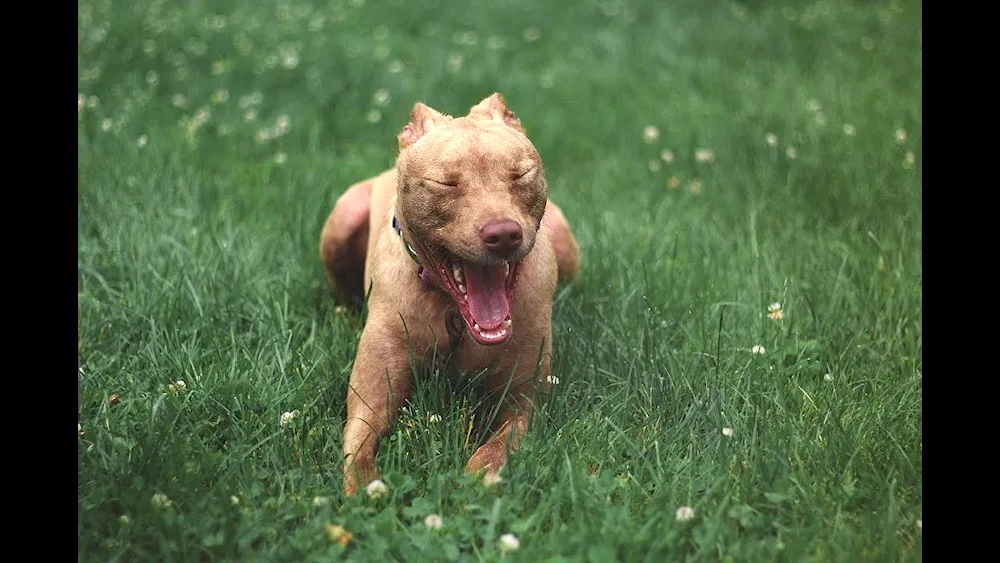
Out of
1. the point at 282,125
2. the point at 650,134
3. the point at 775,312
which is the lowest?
the point at 775,312

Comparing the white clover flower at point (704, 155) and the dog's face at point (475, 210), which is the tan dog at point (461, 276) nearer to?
the dog's face at point (475, 210)

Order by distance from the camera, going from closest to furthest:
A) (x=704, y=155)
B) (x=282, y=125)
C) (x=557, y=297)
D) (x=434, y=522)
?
(x=434, y=522) < (x=557, y=297) < (x=704, y=155) < (x=282, y=125)

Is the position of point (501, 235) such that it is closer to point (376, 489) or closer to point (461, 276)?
point (461, 276)

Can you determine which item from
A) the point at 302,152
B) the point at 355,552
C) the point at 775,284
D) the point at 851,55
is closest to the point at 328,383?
the point at 355,552

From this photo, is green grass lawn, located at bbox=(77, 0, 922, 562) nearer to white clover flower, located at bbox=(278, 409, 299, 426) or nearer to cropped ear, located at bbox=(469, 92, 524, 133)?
white clover flower, located at bbox=(278, 409, 299, 426)

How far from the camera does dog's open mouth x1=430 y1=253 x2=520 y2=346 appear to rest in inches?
116

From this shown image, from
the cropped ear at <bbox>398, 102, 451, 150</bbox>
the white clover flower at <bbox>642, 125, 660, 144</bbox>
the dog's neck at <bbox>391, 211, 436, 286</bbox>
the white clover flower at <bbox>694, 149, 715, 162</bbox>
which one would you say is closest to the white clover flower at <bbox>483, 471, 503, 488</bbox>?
the dog's neck at <bbox>391, 211, 436, 286</bbox>

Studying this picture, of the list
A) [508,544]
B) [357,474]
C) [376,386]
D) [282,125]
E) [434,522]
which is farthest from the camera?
[282,125]

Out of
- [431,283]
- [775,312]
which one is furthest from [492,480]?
[775,312]

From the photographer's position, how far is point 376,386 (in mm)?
3246

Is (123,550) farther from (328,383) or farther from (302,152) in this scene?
(302,152)

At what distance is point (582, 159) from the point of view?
20.1 feet

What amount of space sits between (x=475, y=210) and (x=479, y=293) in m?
0.30

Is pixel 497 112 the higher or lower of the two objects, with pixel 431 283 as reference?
higher
